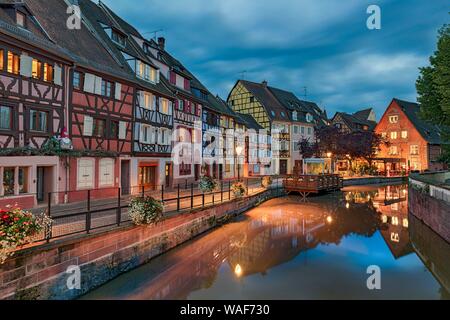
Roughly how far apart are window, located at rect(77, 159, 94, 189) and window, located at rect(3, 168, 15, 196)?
3.58 metres

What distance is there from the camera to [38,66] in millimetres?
14555

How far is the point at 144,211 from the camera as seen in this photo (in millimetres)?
11312

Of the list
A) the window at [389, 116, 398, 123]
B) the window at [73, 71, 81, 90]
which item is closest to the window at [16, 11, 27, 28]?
the window at [73, 71, 81, 90]

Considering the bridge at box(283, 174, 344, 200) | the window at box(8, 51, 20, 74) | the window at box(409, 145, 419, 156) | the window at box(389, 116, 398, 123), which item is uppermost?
the window at box(389, 116, 398, 123)

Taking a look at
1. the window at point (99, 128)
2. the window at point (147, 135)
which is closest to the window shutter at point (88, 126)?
the window at point (99, 128)

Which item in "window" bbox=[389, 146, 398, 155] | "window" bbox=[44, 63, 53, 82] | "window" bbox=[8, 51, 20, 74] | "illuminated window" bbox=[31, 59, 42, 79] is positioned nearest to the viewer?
"window" bbox=[8, 51, 20, 74]

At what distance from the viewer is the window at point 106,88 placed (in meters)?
18.6

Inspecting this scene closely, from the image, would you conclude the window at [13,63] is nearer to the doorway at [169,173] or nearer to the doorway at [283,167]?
the doorway at [169,173]

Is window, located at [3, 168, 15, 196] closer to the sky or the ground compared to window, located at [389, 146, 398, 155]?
closer to the ground

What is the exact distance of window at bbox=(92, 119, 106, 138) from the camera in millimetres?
18172

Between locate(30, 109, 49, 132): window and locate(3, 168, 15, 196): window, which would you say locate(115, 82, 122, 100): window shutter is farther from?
locate(3, 168, 15, 196): window

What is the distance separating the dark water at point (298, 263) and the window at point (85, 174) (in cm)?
725

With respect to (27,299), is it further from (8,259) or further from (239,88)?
(239,88)
